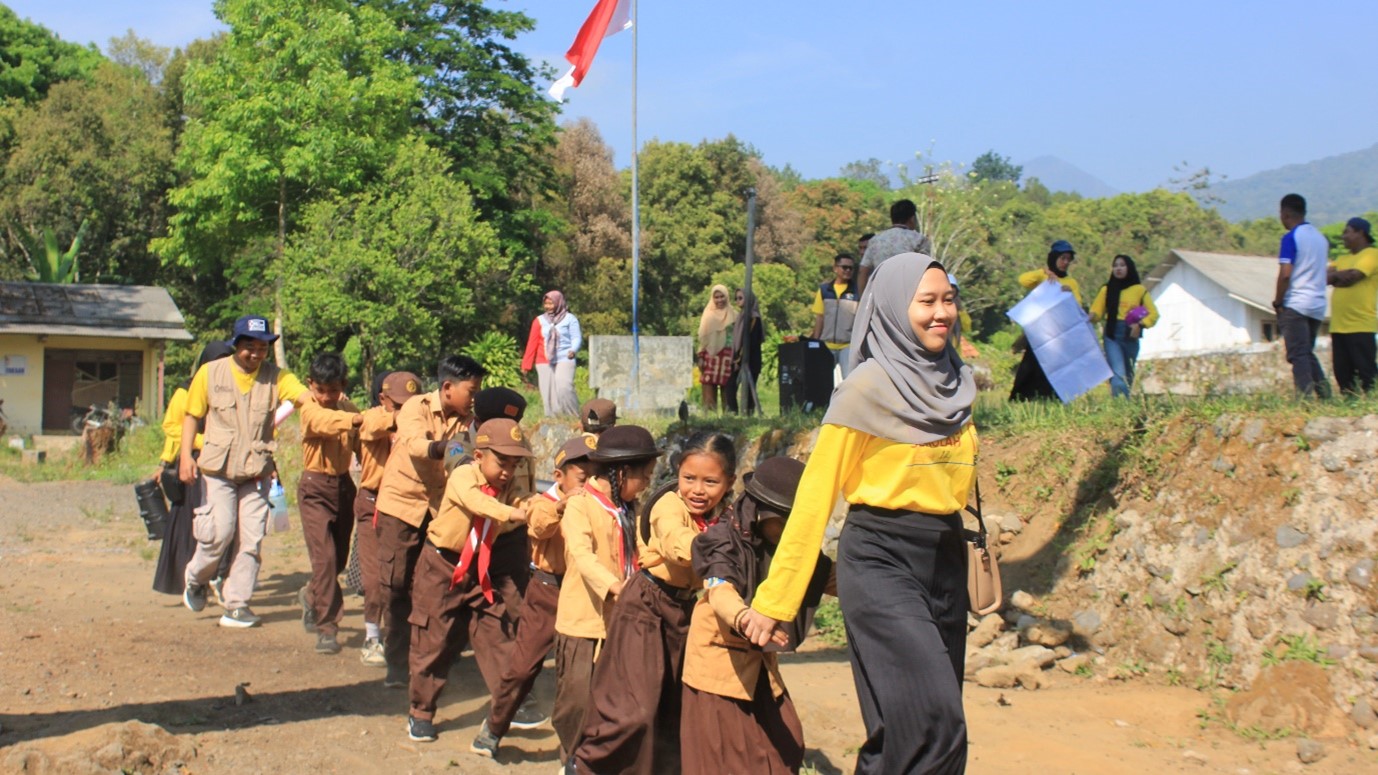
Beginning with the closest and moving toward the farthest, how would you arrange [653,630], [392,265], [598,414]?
[653,630]
[598,414]
[392,265]

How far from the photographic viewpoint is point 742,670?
4266mm

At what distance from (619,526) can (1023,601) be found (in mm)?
3585

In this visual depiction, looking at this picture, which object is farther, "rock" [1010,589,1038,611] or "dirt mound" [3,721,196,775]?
"rock" [1010,589,1038,611]

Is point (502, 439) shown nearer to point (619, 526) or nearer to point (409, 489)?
point (619, 526)

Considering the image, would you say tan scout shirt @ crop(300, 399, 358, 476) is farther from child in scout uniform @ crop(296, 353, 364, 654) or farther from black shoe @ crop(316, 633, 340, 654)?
black shoe @ crop(316, 633, 340, 654)

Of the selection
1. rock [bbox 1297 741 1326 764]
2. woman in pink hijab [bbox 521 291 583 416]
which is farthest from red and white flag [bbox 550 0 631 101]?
rock [bbox 1297 741 1326 764]

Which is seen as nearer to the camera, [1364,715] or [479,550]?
[1364,715]

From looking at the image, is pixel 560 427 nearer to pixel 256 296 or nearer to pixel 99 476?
pixel 99 476

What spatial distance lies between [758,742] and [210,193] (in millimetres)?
31393

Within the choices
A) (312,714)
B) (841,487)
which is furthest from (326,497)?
(841,487)

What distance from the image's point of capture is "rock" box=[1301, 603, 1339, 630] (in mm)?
6398

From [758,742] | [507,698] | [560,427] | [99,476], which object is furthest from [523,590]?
[99,476]

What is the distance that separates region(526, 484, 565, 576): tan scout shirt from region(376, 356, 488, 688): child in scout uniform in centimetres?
136

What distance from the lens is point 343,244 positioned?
28797 mm
